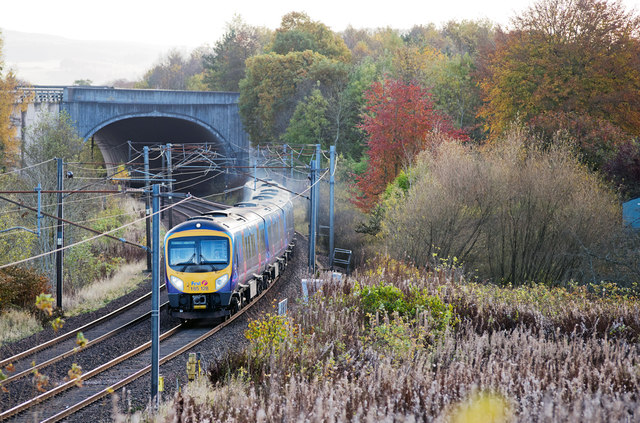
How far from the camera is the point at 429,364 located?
27.7 ft

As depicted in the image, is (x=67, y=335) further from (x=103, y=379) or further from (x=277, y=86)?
(x=277, y=86)

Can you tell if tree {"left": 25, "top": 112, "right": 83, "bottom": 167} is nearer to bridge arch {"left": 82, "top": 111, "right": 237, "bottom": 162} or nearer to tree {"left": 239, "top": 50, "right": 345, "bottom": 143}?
bridge arch {"left": 82, "top": 111, "right": 237, "bottom": 162}

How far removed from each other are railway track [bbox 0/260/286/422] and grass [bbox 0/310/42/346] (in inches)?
135

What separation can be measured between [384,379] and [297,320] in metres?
4.63

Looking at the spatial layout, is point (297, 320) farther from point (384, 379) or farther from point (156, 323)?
point (384, 379)

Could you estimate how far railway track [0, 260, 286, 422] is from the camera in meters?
11.5

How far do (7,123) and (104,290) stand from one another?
2239 cm

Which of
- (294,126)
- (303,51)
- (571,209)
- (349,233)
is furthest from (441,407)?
(303,51)

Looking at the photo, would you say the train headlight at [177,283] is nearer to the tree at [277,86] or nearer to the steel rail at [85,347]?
the steel rail at [85,347]

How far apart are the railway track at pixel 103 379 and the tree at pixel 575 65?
60.4 feet

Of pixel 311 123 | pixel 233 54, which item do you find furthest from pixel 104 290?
pixel 233 54

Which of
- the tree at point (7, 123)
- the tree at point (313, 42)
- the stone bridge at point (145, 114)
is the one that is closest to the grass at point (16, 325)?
the stone bridge at point (145, 114)

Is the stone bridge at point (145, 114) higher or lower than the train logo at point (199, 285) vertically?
higher

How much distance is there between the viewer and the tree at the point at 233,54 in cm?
6931
